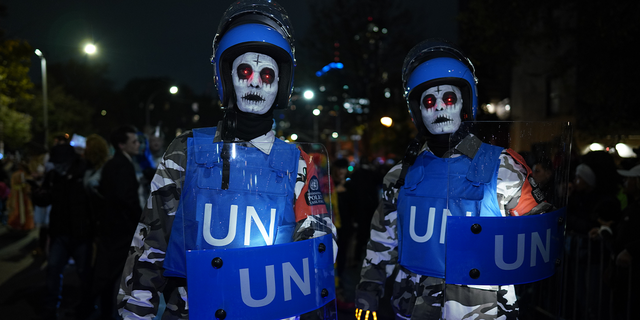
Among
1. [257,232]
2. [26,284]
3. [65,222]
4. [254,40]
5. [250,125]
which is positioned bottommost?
[26,284]

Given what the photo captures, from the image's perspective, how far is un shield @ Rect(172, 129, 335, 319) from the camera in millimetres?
1835

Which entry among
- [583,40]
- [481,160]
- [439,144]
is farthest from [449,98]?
[583,40]

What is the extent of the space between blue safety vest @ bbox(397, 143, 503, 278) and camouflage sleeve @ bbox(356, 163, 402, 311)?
11 centimetres

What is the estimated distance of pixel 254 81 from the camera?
2.53 meters

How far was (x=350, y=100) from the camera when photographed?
1470 centimetres

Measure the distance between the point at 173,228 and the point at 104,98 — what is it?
222 ft

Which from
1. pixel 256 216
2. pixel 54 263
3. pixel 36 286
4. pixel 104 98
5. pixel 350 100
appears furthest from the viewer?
pixel 104 98

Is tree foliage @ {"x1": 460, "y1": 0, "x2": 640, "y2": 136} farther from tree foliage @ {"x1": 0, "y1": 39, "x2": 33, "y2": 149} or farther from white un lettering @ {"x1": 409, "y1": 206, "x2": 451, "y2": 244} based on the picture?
tree foliage @ {"x1": 0, "y1": 39, "x2": 33, "y2": 149}

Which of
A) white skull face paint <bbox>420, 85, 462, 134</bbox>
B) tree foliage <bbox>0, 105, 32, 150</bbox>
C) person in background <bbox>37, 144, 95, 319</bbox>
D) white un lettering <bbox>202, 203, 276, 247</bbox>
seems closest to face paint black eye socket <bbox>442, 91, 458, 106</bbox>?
white skull face paint <bbox>420, 85, 462, 134</bbox>

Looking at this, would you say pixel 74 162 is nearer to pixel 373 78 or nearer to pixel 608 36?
pixel 608 36

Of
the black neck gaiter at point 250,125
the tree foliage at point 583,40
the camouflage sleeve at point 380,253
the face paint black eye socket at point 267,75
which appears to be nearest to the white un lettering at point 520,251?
the camouflage sleeve at point 380,253

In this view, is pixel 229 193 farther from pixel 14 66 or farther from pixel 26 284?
pixel 14 66

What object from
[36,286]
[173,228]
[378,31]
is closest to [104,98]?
Answer: [378,31]

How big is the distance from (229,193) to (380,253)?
4.36ft
